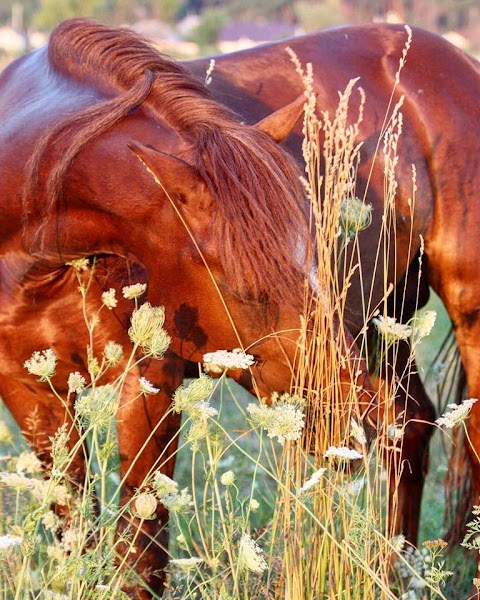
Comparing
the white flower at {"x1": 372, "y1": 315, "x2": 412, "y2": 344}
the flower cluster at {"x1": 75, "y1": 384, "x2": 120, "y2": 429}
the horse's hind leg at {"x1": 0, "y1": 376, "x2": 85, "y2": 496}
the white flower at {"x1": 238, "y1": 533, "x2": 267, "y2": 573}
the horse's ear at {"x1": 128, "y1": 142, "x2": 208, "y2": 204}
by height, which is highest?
the horse's ear at {"x1": 128, "y1": 142, "x2": 208, "y2": 204}

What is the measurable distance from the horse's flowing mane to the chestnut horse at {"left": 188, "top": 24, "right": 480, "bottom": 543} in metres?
0.66

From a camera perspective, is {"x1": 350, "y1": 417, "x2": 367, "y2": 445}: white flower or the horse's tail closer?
{"x1": 350, "y1": 417, "x2": 367, "y2": 445}: white flower

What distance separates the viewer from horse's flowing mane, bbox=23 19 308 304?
7.62 feet

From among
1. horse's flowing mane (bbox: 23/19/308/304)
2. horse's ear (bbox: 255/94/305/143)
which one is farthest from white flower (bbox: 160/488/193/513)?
horse's ear (bbox: 255/94/305/143)

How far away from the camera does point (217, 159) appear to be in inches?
93.0

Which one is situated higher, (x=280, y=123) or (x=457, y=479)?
(x=280, y=123)

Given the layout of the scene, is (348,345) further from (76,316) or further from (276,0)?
(276,0)

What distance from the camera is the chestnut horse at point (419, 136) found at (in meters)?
3.44

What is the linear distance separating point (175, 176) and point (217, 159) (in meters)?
0.11

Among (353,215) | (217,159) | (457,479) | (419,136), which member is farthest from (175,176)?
(457,479)

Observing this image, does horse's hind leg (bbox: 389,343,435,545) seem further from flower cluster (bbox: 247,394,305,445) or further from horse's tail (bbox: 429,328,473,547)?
flower cluster (bbox: 247,394,305,445)

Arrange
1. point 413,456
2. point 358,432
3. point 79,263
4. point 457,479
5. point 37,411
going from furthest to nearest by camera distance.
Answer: point 413,456 → point 457,479 → point 37,411 → point 79,263 → point 358,432

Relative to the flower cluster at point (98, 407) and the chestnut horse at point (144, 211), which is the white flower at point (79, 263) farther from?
the flower cluster at point (98, 407)

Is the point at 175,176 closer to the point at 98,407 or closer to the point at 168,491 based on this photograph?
the point at 98,407
